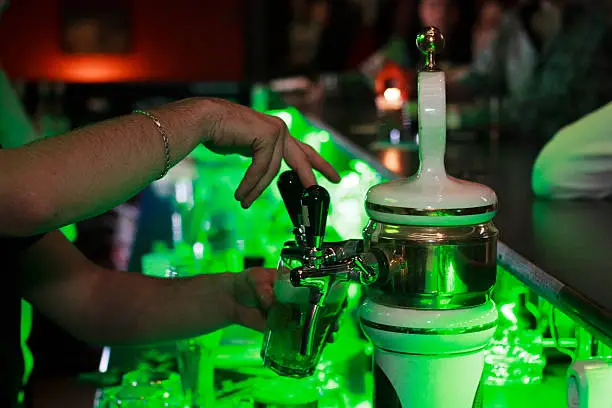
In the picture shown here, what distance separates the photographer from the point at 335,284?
4.00 ft

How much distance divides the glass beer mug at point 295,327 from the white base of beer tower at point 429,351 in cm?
14

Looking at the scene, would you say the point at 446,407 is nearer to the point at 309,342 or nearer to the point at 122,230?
the point at 309,342

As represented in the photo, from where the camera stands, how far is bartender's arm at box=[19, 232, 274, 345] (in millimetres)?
1860

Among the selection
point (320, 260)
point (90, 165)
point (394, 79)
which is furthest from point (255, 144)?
point (394, 79)

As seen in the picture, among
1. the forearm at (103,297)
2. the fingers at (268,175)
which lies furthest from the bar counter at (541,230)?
the forearm at (103,297)

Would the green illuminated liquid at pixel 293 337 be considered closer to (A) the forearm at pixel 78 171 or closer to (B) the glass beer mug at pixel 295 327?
(B) the glass beer mug at pixel 295 327

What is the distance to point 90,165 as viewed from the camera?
4.18 feet

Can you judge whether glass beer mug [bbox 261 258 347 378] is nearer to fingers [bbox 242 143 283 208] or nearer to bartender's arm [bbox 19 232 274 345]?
fingers [bbox 242 143 283 208]

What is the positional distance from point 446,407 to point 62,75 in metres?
11.9

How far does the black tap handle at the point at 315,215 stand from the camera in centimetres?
115

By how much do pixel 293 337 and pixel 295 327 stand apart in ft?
0.04

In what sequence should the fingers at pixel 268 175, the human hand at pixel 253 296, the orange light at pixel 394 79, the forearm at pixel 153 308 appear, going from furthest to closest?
the orange light at pixel 394 79
the forearm at pixel 153 308
the human hand at pixel 253 296
the fingers at pixel 268 175

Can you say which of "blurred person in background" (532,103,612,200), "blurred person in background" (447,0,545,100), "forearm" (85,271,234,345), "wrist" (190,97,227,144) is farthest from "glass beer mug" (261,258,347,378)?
"blurred person in background" (447,0,545,100)

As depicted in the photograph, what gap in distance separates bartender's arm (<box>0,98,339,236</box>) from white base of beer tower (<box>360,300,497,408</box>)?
0.38 meters
